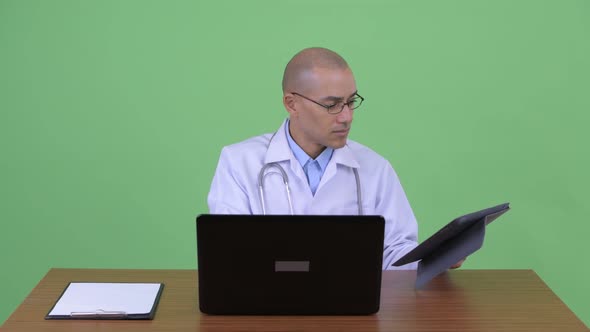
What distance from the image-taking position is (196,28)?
14.9ft

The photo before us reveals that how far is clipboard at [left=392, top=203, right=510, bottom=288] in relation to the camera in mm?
2641

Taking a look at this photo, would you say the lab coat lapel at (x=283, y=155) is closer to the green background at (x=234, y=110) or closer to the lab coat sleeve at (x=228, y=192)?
the lab coat sleeve at (x=228, y=192)

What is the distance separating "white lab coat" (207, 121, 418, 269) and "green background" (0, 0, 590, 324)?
1092 millimetres

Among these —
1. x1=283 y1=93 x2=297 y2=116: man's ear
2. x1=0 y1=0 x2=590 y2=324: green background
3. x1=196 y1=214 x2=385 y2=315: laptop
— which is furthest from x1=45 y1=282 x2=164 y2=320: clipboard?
x1=0 y1=0 x2=590 y2=324: green background

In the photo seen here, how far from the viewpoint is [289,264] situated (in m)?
2.52

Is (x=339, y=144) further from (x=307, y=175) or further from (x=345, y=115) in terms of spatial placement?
(x=307, y=175)

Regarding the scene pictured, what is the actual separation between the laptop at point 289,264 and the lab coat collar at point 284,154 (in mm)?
980

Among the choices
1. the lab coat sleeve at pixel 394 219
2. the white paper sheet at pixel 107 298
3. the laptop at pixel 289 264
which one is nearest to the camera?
the laptop at pixel 289 264

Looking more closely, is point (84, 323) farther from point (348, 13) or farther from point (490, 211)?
point (348, 13)

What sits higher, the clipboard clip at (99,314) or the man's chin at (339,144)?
the man's chin at (339,144)

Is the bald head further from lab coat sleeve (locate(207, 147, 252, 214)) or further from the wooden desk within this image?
the wooden desk

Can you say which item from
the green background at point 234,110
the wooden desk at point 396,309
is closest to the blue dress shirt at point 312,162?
the wooden desk at point 396,309

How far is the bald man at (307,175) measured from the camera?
11.0 ft

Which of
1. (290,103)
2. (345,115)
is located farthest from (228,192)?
(345,115)
